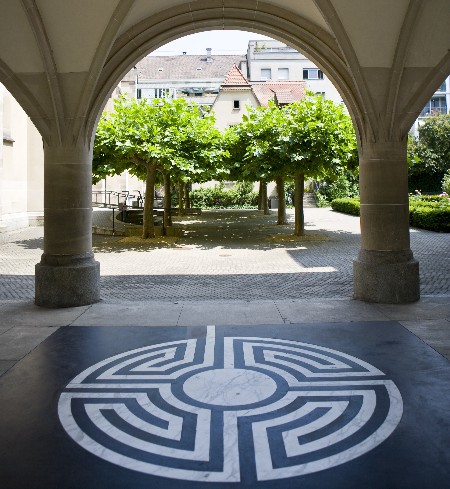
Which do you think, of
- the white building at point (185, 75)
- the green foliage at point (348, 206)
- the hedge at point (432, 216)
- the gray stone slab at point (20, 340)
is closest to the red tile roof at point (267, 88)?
the white building at point (185, 75)

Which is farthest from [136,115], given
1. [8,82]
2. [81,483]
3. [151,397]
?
[81,483]

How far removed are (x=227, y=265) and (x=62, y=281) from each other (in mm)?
6411

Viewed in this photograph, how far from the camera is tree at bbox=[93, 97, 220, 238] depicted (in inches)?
729

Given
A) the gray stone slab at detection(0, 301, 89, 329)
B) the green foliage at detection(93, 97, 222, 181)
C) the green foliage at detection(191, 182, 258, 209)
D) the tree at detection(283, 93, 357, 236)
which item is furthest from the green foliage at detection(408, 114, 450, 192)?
the gray stone slab at detection(0, 301, 89, 329)

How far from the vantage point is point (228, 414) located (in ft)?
13.1

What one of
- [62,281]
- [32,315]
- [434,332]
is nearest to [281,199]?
[62,281]

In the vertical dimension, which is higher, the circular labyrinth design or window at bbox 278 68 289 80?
window at bbox 278 68 289 80

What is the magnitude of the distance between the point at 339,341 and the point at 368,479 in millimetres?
3122

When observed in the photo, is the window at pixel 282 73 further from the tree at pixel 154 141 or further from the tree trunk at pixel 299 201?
the tree trunk at pixel 299 201

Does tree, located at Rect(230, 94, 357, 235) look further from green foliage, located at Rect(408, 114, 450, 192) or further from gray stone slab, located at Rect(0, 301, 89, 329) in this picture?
green foliage, located at Rect(408, 114, 450, 192)

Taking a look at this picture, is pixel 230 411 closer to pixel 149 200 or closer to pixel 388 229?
pixel 388 229

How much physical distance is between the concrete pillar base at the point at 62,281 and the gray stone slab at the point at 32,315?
184mm

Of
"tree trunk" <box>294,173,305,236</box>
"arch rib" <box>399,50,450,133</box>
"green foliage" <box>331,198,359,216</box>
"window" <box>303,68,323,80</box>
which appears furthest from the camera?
"window" <box>303,68,323,80</box>

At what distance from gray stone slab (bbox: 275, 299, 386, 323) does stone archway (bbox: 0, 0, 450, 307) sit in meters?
0.57
